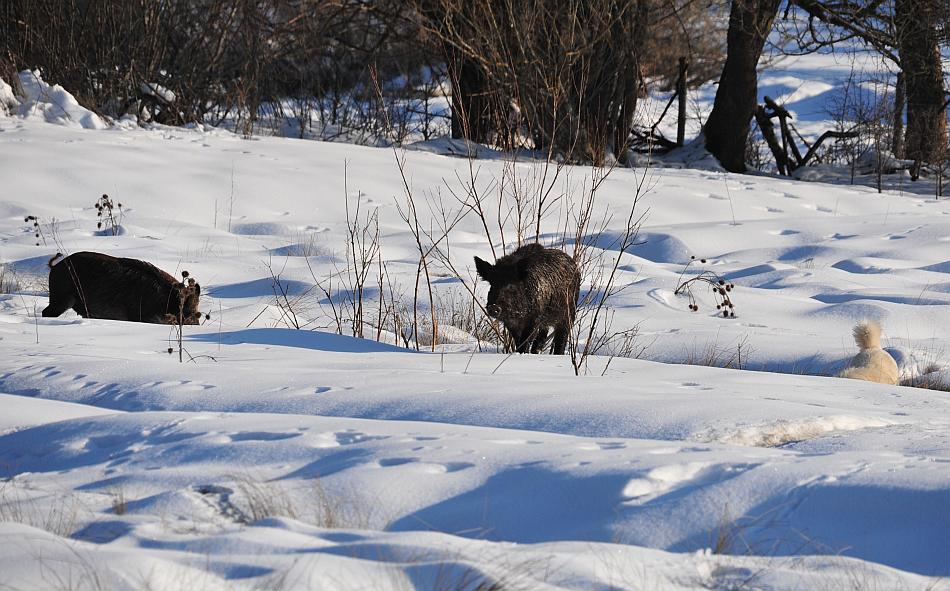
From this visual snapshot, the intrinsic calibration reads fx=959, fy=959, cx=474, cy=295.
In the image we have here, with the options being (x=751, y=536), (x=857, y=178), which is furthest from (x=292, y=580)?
(x=857, y=178)

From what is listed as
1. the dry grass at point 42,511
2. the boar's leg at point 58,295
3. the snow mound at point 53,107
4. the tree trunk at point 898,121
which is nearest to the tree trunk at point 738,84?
the tree trunk at point 898,121

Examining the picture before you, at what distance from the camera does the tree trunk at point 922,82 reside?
14.5m

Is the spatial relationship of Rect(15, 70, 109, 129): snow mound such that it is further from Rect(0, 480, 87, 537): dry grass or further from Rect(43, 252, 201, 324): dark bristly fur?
Rect(0, 480, 87, 537): dry grass

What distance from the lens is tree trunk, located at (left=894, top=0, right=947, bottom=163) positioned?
A: 14.5m

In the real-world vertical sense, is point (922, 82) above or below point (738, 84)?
above

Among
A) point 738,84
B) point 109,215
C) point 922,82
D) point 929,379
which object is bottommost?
point 929,379

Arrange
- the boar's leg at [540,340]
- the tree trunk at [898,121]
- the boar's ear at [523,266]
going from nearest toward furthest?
the boar's ear at [523,266] < the boar's leg at [540,340] < the tree trunk at [898,121]

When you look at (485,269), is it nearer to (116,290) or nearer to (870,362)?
(870,362)

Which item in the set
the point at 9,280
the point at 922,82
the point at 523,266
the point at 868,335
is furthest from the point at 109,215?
the point at 922,82

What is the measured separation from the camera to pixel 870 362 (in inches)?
209

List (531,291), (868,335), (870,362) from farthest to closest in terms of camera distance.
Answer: (531,291) < (868,335) < (870,362)

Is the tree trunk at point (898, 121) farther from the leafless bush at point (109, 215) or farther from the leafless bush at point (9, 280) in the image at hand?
the leafless bush at point (9, 280)

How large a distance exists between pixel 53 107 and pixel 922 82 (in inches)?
527

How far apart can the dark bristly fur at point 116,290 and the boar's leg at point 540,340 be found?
222 cm
